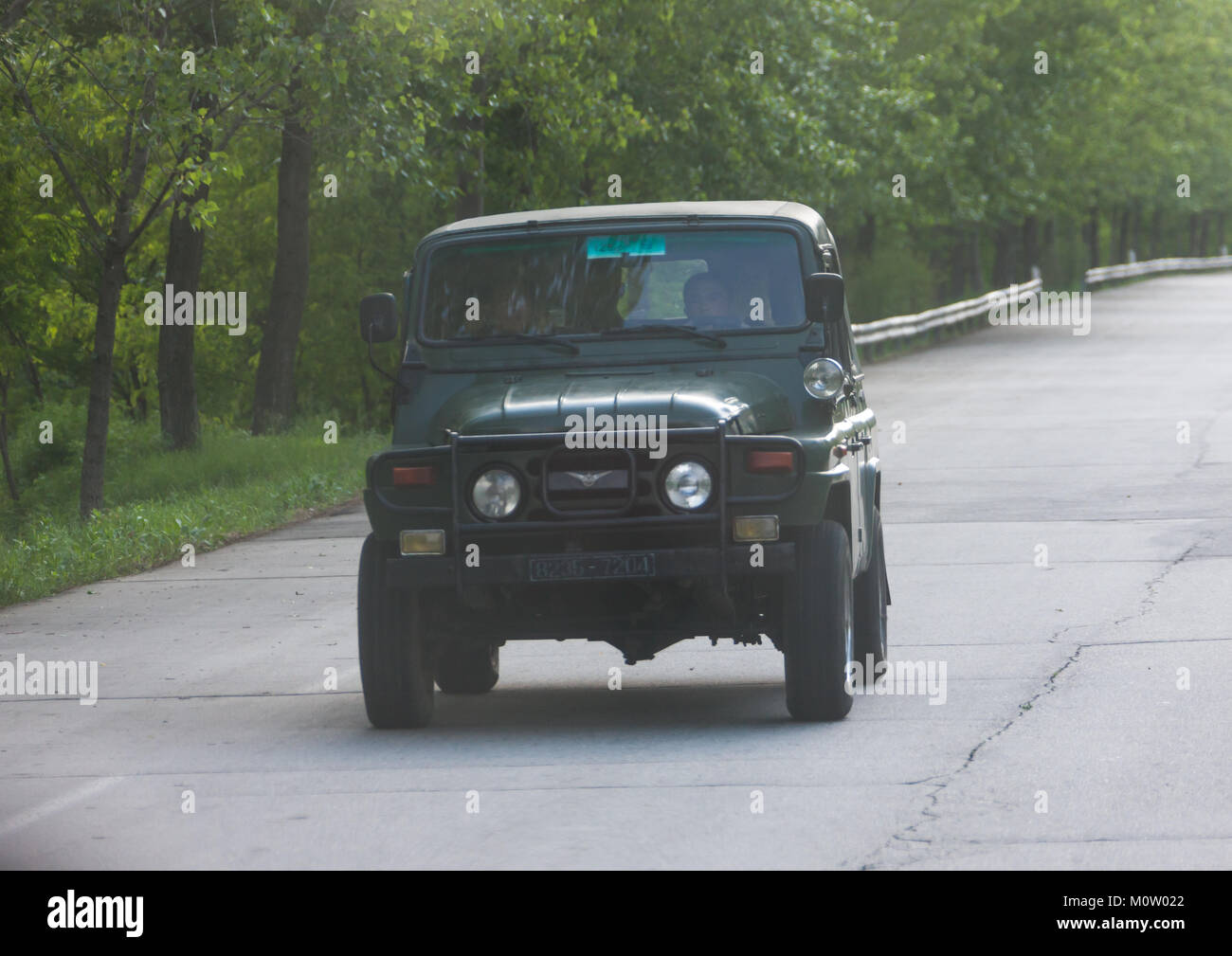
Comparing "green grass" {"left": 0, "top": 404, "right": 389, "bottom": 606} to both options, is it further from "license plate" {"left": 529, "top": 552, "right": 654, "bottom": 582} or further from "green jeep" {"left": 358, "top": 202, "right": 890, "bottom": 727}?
"license plate" {"left": 529, "top": 552, "right": 654, "bottom": 582}

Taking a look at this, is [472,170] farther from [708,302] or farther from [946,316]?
[946,316]

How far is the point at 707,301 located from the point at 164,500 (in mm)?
13481

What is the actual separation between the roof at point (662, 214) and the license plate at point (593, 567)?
1.91 metres

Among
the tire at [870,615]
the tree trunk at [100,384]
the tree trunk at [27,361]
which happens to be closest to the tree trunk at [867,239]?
the tree trunk at [27,361]

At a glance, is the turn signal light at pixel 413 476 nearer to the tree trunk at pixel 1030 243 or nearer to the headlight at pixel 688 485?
the headlight at pixel 688 485

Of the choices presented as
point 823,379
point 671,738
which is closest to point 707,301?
point 823,379

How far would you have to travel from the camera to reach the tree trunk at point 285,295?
92.5ft

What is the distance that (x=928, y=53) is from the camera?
45.8 metres

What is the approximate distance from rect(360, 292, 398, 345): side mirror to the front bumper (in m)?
1.58

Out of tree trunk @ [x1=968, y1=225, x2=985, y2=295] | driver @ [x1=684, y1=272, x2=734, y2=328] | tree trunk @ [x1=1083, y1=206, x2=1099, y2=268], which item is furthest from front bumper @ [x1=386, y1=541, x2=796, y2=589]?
tree trunk @ [x1=1083, y1=206, x2=1099, y2=268]

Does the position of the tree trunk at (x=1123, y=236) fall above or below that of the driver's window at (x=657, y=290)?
above

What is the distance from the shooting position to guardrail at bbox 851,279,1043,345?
39.1m

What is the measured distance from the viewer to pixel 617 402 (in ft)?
27.0
